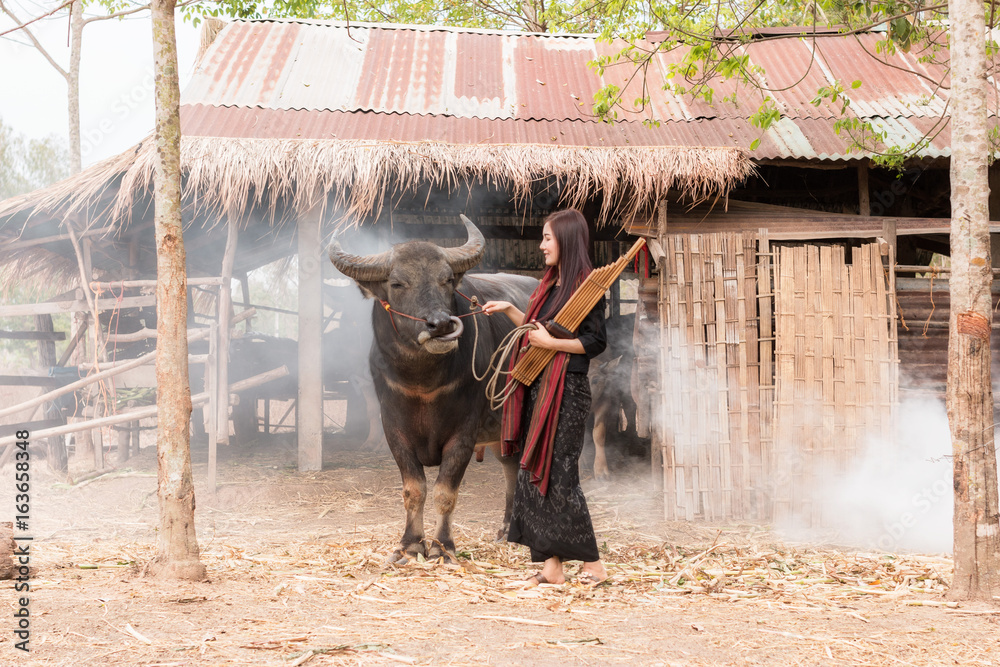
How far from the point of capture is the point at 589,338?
376 centimetres

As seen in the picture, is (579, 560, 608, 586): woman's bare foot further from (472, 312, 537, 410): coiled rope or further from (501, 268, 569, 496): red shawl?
(472, 312, 537, 410): coiled rope

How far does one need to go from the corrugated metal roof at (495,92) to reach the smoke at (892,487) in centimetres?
229

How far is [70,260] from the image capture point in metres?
8.86

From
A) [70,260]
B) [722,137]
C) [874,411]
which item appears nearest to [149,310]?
[70,260]

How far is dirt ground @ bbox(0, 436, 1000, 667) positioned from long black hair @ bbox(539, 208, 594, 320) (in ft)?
4.66

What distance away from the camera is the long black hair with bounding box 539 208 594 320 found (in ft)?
12.6

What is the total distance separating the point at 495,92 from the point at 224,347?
3739mm

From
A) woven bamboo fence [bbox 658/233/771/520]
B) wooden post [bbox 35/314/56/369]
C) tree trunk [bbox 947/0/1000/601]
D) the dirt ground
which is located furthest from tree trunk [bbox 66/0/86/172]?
tree trunk [bbox 947/0/1000/601]

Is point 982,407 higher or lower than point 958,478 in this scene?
higher

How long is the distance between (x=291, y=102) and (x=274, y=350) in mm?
3885

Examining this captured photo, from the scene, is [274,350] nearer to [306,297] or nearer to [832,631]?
[306,297]

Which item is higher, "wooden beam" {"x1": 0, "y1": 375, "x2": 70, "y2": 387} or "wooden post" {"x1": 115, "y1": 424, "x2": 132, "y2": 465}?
"wooden beam" {"x1": 0, "y1": 375, "x2": 70, "y2": 387}

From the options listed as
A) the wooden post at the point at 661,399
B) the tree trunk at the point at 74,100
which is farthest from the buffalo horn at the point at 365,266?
the tree trunk at the point at 74,100

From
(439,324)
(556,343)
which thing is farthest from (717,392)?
(439,324)
